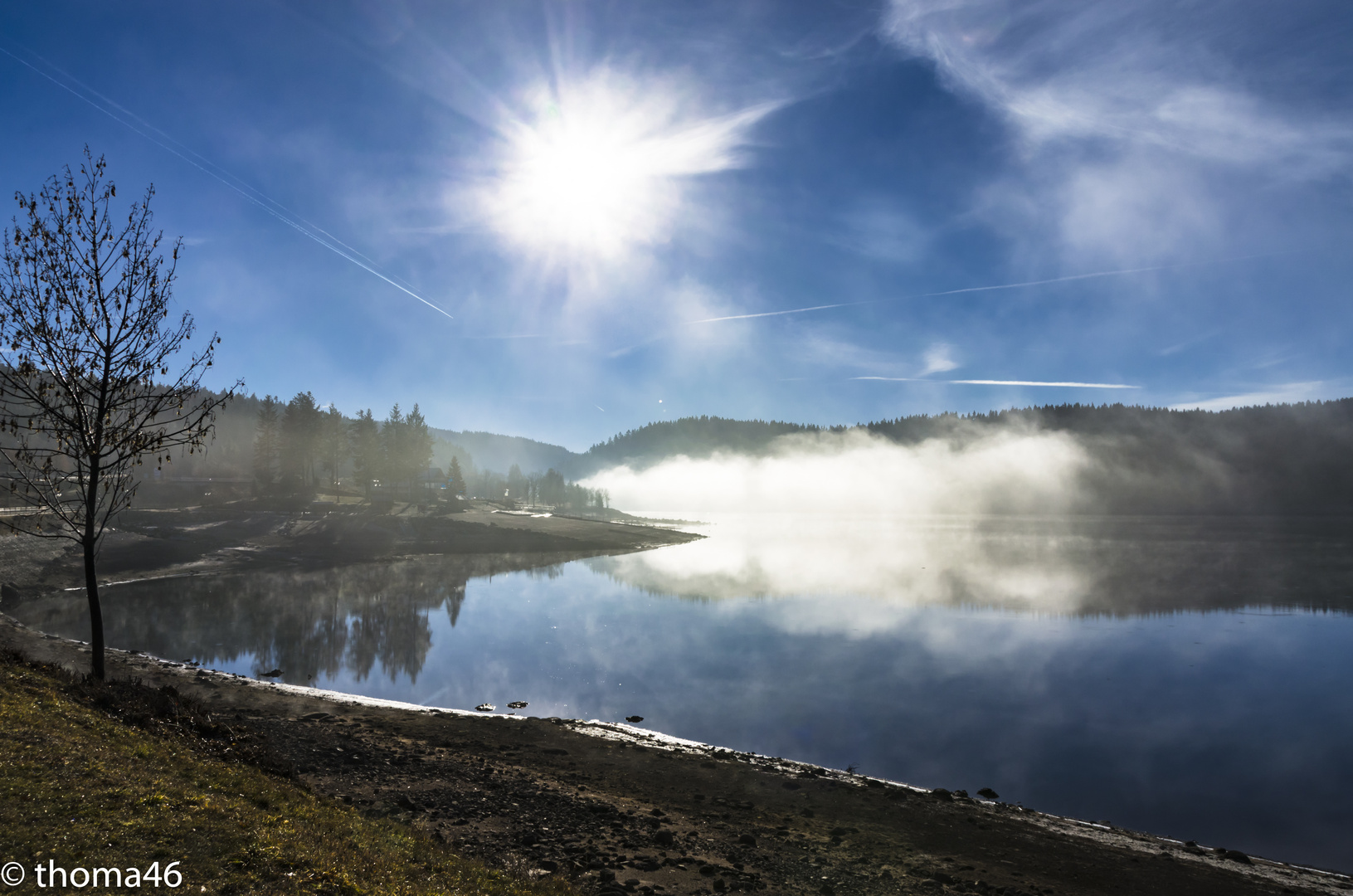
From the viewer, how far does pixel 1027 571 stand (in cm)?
7650

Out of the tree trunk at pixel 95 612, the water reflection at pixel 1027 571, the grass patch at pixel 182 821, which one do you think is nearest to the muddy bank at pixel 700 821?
the grass patch at pixel 182 821

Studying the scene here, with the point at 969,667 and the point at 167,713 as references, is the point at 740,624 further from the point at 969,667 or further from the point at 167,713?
the point at 167,713

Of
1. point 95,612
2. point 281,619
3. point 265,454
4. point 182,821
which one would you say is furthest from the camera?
point 265,454

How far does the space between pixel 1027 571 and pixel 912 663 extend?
53.7 metres

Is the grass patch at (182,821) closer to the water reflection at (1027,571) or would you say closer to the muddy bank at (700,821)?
the muddy bank at (700,821)

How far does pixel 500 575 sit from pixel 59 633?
129ft

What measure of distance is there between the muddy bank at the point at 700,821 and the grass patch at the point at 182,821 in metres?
1.92

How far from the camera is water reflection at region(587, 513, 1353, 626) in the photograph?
55.3m

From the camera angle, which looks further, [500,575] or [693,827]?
[500,575]

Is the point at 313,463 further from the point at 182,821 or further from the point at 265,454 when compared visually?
the point at 182,821

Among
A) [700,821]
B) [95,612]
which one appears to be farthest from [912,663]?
[95,612]

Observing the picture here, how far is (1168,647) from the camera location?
37406 mm

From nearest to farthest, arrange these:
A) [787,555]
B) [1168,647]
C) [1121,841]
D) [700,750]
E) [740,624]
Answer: [1121,841] → [700,750] → [1168,647] → [740,624] → [787,555]

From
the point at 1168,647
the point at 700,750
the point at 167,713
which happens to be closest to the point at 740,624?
the point at 700,750
